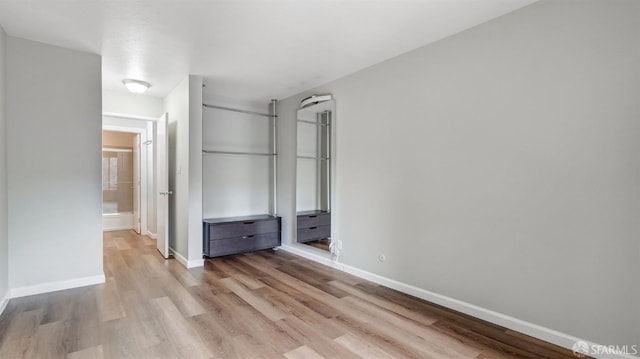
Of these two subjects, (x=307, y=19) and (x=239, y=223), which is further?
(x=239, y=223)

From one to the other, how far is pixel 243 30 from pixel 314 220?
2575mm

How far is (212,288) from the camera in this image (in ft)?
10.5

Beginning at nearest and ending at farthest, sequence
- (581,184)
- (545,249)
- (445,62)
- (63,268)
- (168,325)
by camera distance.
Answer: (581,184)
(545,249)
(168,325)
(445,62)
(63,268)

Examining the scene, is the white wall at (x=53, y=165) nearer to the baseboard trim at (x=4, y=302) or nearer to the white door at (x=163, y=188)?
the baseboard trim at (x=4, y=302)

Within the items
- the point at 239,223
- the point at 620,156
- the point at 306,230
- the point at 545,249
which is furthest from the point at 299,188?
the point at 620,156

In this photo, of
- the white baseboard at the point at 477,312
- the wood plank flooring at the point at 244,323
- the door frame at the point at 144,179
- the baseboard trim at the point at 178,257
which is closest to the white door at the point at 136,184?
the door frame at the point at 144,179

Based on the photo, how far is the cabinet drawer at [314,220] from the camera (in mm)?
4161

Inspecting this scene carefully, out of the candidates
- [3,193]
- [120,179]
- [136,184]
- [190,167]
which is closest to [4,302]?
[3,193]

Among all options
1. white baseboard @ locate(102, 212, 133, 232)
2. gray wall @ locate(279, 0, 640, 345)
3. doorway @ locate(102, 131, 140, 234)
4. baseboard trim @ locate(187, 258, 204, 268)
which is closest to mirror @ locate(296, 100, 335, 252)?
gray wall @ locate(279, 0, 640, 345)

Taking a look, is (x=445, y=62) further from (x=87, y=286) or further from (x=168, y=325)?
(x=87, y=286)

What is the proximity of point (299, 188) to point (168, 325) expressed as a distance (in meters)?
2.58

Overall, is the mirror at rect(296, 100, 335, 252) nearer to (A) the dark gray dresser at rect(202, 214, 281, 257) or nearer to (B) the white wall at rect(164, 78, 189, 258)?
(A) the dark gray dresser at rect(202, 214, 281, 257)

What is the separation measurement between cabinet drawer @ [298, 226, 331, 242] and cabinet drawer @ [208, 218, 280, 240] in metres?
0.52

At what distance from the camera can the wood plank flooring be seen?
2.05m
